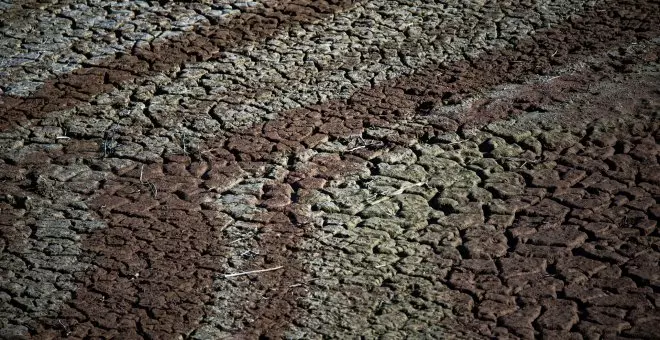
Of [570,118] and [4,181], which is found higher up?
[570,118]

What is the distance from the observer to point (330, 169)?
184 inches

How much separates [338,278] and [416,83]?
171 cm

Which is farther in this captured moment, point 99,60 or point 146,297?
point 99,60

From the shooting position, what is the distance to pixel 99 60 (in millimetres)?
5773

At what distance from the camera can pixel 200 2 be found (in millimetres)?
6324

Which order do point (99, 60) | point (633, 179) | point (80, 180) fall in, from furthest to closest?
point (99, 60) < point (80, 180) < point (633, 179)

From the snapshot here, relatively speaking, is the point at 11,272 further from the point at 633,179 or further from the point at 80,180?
the point at 633,179

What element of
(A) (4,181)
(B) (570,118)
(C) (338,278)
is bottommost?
(A) (4,181)

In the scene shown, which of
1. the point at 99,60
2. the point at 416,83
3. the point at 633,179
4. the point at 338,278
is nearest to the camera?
the point at 338,278

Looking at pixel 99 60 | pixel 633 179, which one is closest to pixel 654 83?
pixel 633 179

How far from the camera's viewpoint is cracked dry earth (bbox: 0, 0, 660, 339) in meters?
3.83

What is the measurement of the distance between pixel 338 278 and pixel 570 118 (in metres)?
1.61

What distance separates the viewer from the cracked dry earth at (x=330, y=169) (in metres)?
3.83

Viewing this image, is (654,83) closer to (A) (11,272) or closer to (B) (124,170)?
(B) (124,170)
